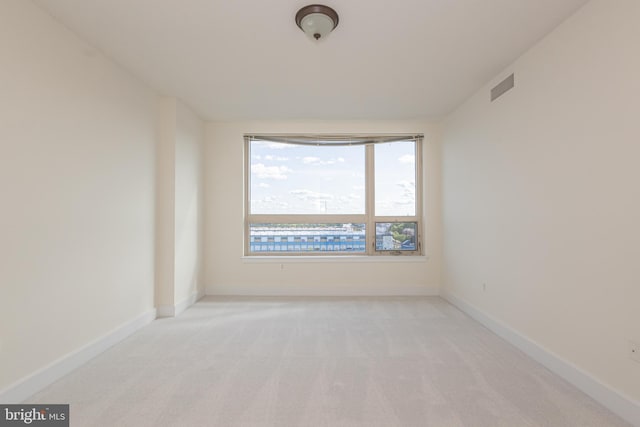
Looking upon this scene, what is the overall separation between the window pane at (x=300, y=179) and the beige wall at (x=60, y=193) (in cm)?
188

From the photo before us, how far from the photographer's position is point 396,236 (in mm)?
4910

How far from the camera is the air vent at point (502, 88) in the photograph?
292cm

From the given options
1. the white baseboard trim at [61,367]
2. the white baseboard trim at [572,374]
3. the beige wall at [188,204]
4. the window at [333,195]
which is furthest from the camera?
the window at [333,195]

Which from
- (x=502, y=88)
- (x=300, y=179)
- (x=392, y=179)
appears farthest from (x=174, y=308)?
(x=502, y=88)

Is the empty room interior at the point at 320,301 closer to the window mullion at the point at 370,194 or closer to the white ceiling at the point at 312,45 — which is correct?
the white ceiling at the point at 312,45

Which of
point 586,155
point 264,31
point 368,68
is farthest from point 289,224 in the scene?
point 586,155

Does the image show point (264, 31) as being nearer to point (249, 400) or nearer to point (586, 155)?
point (586, 155)

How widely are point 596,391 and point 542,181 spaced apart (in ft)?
4.87

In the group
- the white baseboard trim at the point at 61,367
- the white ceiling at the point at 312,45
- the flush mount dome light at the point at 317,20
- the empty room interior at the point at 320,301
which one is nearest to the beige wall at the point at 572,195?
the empty room interior at the point at 320,301

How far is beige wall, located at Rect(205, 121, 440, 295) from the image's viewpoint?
4688mm

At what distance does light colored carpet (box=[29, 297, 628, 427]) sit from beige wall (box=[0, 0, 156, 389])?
40cm

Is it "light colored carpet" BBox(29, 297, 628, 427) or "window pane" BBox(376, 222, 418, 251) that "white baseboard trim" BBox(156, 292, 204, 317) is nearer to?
"light colored carpet" BBox(29, 297, 628, 427)

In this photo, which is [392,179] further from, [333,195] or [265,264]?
[265,264]

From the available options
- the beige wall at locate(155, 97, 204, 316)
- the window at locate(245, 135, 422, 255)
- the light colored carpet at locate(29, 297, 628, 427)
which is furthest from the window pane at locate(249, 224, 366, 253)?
the light colored carpet at locate(29, 297, 628, 427)
